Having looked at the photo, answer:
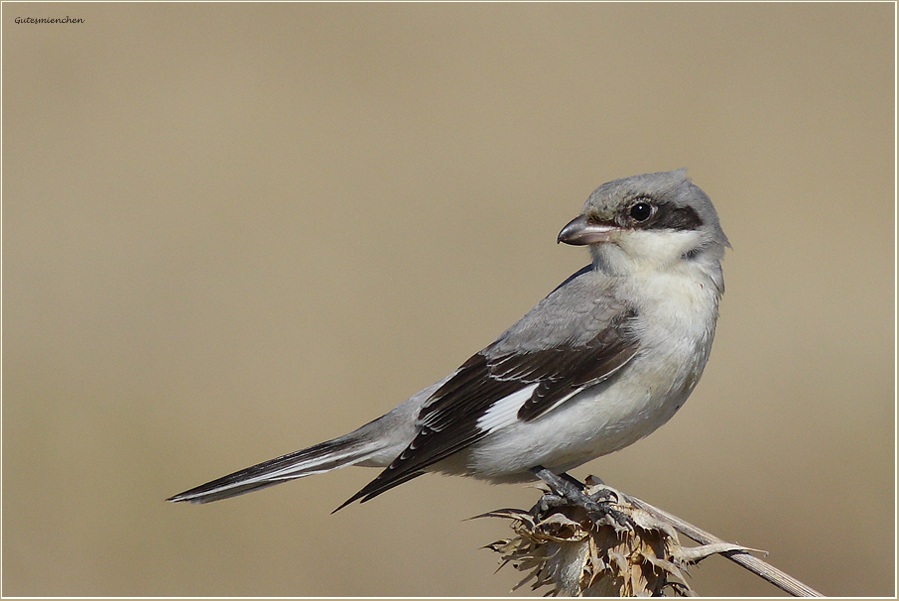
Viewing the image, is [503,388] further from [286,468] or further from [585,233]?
[286,468]

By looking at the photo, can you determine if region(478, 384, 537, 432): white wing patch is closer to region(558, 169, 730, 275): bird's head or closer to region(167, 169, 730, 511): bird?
region(167, 169, 730, 511): bird

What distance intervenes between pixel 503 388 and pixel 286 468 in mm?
976

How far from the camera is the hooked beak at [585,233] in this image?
4.28 m

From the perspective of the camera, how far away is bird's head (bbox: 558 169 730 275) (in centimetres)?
430

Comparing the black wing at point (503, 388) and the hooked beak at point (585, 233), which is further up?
the hooked beak at point (585, 233)

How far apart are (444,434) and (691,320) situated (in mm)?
1113

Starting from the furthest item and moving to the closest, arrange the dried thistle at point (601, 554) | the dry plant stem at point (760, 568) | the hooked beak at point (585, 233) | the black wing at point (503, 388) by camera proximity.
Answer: the hooked beak at point (585, 233), the black wing at point (503, 388), the dried thistle at point (601, 554), the dry plant stem at point (760, 568)

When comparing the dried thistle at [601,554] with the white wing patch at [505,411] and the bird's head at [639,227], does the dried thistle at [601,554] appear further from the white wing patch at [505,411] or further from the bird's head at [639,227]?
the bird's head at [639,227]

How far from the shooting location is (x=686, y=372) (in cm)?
412

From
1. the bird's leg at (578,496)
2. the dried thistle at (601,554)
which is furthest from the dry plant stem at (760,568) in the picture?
the bird's leg at (578,496)

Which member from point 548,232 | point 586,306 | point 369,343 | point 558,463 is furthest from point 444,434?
point 548,232

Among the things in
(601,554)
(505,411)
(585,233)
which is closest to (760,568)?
(601,554)

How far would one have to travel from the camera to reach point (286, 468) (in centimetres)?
430

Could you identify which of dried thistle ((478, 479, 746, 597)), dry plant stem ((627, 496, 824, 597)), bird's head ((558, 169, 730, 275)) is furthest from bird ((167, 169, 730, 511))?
dry plant stem ((627, 496, 824, 597))
